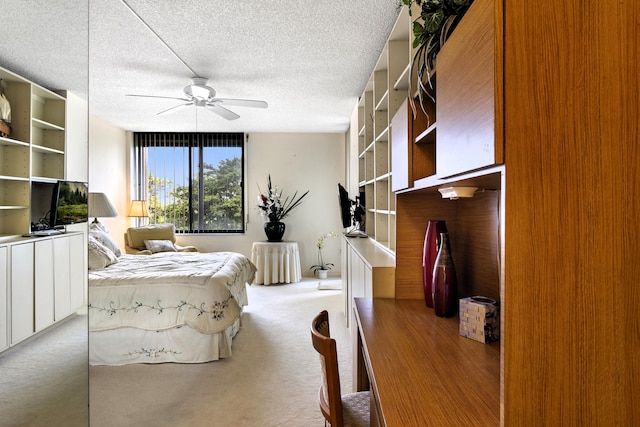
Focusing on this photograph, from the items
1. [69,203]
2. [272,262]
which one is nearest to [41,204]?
[69,203]

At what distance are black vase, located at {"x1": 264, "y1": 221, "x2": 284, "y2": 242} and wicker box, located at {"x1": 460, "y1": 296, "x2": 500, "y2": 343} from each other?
190 inches

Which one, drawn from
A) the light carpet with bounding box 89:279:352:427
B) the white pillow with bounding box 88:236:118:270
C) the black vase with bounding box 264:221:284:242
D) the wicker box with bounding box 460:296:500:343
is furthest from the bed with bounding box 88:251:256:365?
the black vase with bounding box 264:221:284:242

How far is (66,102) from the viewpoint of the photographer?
55.0 inches

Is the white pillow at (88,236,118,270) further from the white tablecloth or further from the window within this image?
the window

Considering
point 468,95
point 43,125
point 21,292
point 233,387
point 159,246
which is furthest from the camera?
point 159,246

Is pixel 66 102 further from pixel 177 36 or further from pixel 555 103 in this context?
pixel 177 36

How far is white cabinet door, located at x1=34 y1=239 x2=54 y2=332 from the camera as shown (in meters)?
1.25

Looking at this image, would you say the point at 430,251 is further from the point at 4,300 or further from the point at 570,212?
the point at 4,300

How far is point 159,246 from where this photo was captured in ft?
17.3

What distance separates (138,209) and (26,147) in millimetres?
5167

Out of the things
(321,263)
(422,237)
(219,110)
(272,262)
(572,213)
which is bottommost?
(321,263)

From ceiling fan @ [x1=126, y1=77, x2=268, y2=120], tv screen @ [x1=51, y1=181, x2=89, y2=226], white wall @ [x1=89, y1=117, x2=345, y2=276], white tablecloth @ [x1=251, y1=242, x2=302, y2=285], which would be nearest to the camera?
Result: tv screen @ [x1=51, y1=181, x2=89, y2=226]

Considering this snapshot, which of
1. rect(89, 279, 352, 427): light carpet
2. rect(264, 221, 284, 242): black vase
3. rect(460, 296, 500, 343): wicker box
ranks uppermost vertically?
rect(264, 221, 284, 242): black vase

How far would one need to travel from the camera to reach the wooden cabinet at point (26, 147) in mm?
1110
